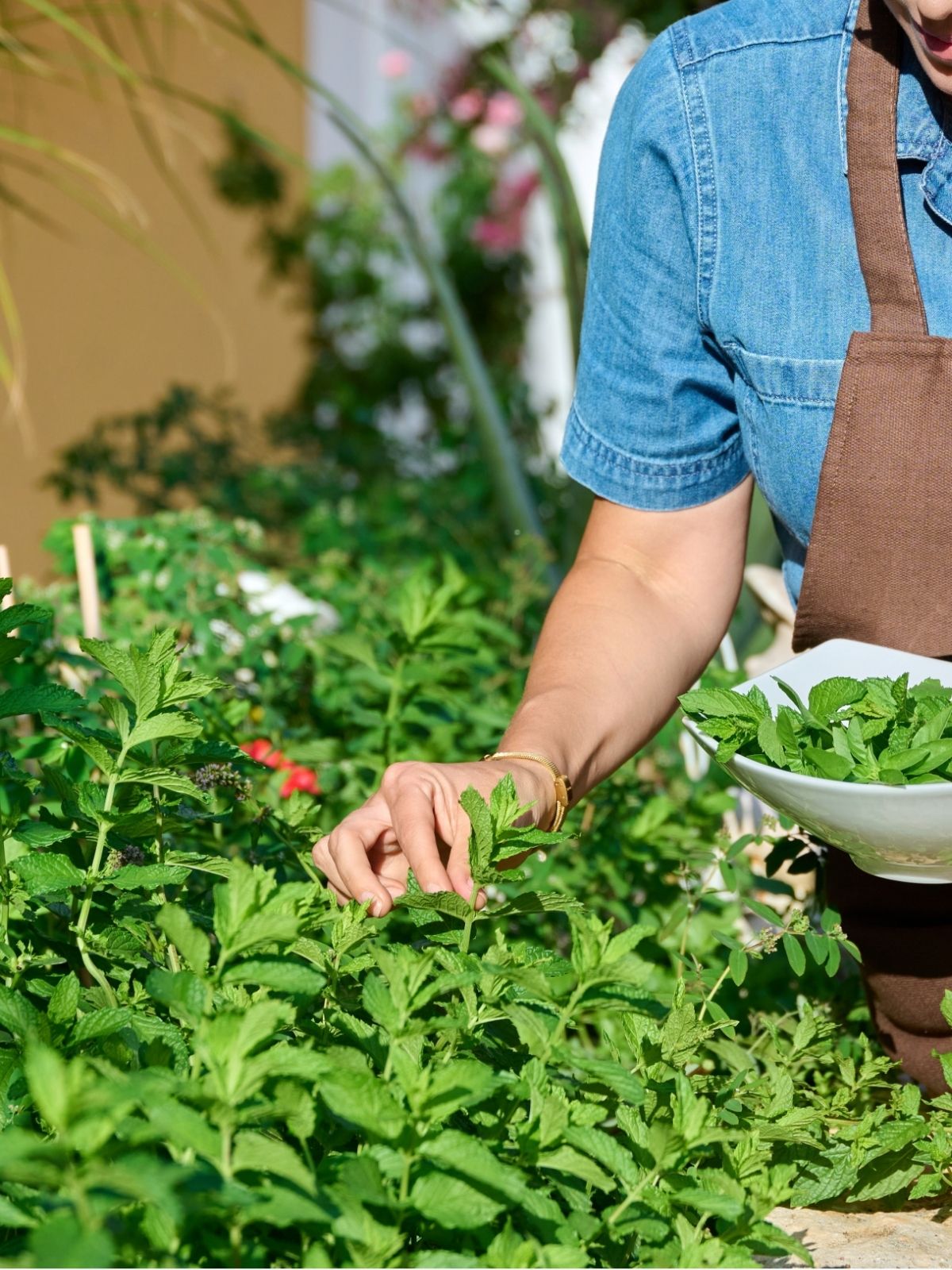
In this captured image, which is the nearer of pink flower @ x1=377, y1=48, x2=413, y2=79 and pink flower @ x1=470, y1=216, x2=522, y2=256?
pink flower @ x1=470, y1=216, x2=522, y2=256

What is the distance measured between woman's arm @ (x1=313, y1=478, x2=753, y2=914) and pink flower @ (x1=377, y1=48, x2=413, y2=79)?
5.73m

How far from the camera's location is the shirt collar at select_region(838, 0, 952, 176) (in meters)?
1.24

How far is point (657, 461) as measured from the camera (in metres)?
1.41

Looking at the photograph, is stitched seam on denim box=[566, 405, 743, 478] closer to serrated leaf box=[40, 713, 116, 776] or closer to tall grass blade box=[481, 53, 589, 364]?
serrated leaf box=[40, 713, 116, 776]

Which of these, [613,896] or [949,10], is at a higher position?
[949,10]

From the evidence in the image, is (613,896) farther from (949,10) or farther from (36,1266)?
(36,1266)

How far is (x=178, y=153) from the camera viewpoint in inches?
214

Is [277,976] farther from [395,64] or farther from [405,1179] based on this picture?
[395,64]

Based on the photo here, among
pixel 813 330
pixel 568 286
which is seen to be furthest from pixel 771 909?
pixel 568 286

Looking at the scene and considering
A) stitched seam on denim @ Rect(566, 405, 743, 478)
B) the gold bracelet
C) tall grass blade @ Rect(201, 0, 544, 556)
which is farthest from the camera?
tall grass blade @ Rect(201, 0, 544, 556)

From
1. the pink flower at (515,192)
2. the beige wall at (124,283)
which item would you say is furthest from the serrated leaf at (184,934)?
the pink flower at (515,192)

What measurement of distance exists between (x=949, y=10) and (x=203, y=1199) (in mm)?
945

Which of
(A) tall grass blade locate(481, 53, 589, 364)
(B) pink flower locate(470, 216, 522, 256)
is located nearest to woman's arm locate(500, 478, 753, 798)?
(A) tall grass blade locate(481, 53, 589, 364)

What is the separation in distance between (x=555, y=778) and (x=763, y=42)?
2.25 ft
